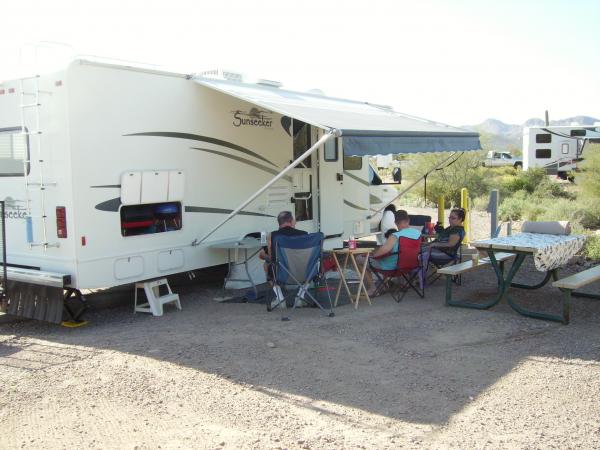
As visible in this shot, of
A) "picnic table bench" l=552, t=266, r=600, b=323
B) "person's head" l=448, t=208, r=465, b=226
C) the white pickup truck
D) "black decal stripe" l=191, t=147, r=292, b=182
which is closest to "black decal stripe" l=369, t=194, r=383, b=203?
"black decal stripe" l=191, t=147, r=292, b=182

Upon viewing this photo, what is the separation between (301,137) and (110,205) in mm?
3194

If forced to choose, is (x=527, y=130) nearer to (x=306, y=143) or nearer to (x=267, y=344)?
(x=306, y=143)

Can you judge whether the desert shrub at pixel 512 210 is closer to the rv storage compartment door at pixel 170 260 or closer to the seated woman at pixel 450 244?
the seated woman at pixel 450 244

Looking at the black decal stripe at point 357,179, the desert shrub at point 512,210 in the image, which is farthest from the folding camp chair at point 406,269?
the desert shrub at point 512,210

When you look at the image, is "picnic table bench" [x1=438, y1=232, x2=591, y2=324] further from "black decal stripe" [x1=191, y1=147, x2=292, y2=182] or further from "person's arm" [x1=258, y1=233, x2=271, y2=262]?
"black decal stripe" [x1=191, y1=147, x2=292, y2=182]

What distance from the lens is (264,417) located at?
12.8 feet

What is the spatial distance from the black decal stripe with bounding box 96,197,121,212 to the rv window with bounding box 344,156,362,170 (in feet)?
13.6

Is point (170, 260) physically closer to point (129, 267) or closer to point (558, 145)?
point (129, 267)

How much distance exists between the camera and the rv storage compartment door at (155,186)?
6.26 meters

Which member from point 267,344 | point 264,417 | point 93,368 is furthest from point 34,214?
point 264,417

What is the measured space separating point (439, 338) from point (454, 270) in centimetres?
123

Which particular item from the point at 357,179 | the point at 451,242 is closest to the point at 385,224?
the point at 357,179

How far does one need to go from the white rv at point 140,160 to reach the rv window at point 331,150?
100cm

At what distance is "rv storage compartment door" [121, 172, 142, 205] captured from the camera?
6080mm
